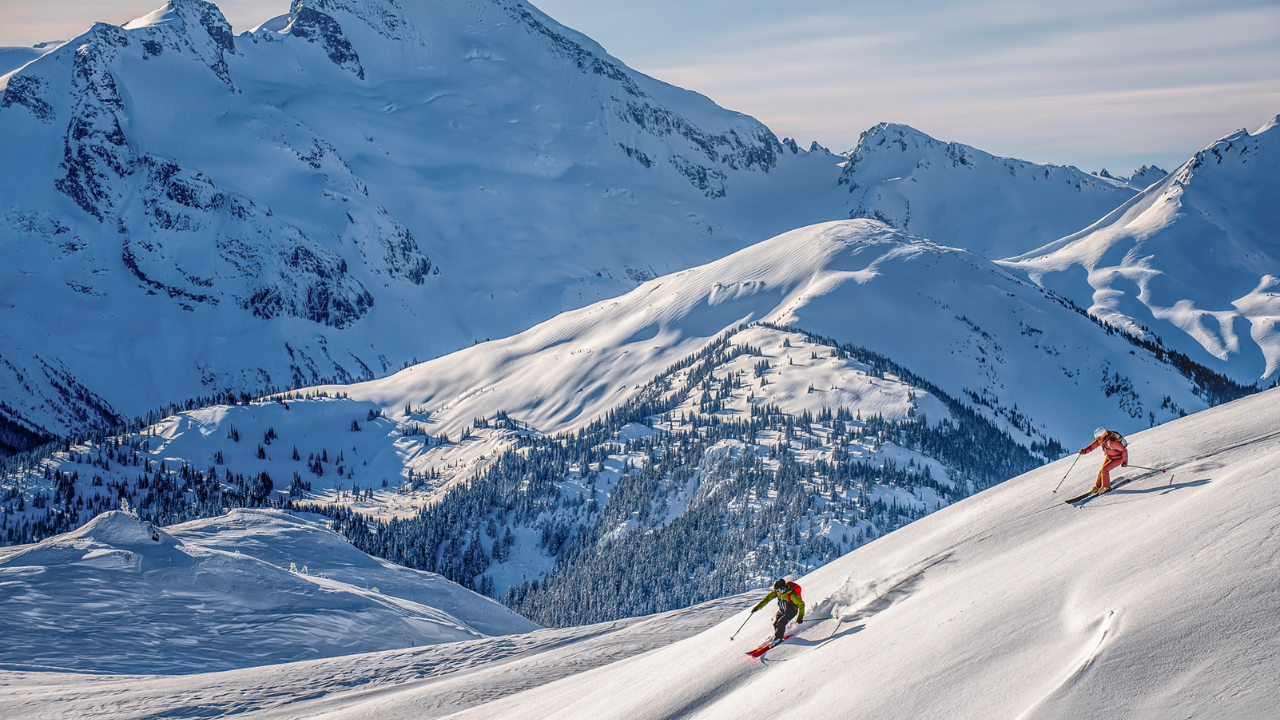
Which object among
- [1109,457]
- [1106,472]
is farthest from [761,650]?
[1109,457]

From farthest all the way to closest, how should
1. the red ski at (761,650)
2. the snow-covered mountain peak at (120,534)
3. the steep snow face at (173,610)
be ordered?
the snow-covered mountain peak at (120,534) → the steep snow face at (173,610) → the red ski at (761,650)

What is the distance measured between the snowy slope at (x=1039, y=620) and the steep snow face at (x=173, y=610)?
21.1 meters

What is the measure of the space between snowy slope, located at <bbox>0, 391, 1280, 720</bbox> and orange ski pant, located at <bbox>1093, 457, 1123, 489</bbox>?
0.37 metres

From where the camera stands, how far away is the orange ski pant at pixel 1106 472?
22.1 m

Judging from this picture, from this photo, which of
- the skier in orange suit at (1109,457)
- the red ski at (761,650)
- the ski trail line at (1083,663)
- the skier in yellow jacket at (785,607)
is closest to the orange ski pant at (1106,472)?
the skier in orange suit at (1109,457)

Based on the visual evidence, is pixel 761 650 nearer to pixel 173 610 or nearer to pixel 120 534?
pixel 173 610

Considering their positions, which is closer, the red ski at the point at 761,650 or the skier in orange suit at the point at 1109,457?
the red ski at the point at 761,650

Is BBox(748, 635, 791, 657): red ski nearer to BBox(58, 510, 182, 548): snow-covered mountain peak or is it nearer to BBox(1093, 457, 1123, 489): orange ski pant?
BBox(1093, 457, 1123, 489): orange ski pant

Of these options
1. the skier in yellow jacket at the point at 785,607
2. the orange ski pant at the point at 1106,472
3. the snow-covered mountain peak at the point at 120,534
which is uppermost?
the snow-covered mountain peak at the point at 120,534

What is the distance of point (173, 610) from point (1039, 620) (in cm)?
4758

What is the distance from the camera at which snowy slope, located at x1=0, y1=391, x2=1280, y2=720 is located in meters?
14.1

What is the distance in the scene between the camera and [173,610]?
50625mm

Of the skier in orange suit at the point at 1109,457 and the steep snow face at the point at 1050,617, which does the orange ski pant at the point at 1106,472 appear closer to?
the skier in orange suit at the point at 1109,457

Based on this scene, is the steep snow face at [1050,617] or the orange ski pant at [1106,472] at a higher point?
the orange ski pant at [1106,472]
